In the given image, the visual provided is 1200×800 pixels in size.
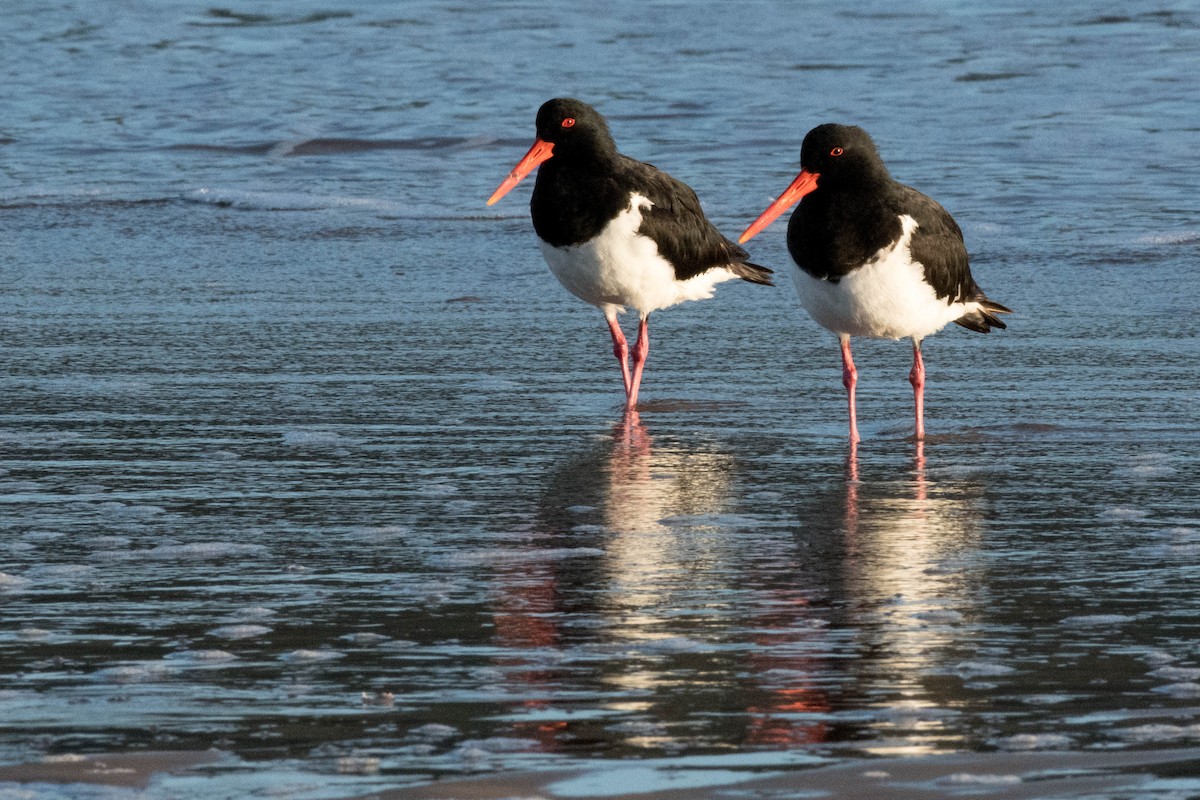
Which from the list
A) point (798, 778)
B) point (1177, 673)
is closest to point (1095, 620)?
point (1177, 673)

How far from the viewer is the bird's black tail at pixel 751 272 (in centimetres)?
802

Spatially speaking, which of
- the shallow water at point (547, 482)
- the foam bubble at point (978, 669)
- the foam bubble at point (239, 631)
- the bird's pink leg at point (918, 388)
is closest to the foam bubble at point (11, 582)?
the shallow water at point (547, 482)

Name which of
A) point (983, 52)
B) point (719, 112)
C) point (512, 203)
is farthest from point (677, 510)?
point (983, 52)

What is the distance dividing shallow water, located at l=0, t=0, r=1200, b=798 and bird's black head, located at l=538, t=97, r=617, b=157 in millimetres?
878

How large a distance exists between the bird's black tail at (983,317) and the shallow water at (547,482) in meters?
0.21

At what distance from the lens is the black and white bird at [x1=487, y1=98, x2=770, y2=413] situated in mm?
7273

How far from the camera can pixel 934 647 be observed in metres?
4.01

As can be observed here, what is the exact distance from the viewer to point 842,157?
6.56 metres

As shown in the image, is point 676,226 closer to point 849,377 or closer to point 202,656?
point 849,377

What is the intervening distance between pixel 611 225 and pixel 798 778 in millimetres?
4226

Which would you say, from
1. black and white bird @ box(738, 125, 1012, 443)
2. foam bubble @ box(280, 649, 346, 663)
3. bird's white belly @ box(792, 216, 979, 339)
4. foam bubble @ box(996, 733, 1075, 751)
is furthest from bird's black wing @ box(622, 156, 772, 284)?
foam bubble @ box(996, 733, 1075, 751)

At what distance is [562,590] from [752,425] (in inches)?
84.0

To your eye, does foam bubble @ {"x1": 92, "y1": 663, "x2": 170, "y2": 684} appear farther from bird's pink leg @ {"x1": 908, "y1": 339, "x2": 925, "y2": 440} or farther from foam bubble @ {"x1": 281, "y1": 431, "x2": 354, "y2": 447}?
bird's pink leg @ {"x1": 908, "y1": 339, "x2": 925, "y2": 440}

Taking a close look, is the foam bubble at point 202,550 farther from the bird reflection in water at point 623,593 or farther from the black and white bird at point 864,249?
the black and white bird at point 864,249
